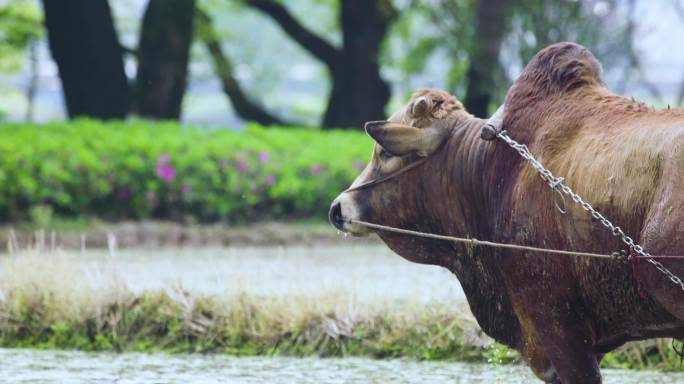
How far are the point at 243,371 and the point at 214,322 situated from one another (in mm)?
1011

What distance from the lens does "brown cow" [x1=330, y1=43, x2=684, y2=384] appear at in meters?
5.08

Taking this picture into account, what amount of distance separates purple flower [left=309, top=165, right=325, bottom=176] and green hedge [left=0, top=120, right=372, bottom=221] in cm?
1

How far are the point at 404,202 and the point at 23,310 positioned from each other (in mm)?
4169

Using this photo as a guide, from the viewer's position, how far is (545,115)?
19.0 feet

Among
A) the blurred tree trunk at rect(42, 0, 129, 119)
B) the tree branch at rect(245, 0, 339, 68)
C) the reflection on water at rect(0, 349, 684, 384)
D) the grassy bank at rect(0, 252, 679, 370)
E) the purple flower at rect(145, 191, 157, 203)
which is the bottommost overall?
the reflection on water at rect(0, 349, 684, 384)

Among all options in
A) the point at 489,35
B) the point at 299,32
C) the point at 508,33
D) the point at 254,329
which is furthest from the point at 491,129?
the point at 299,32

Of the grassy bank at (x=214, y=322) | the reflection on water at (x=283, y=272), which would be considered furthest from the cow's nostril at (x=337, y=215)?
the reflection on water at (x=283, y=272)

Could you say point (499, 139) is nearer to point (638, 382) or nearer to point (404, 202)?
point (404, 202)

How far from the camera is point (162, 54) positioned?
2195 cm

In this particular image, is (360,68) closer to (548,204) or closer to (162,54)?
(162,54)

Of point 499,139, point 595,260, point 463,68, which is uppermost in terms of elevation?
point 463,68

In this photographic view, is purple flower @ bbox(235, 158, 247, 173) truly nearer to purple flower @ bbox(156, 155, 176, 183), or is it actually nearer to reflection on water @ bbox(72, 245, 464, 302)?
purple flower @ bbox(156, 155, 176, 183)

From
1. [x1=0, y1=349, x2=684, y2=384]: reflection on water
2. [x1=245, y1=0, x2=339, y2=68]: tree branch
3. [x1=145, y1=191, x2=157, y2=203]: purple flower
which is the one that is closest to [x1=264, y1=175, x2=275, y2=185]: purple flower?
[x1=145, y1=191, x2=157, y2=203]: purple flower

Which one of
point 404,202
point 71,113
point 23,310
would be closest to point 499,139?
point 404,202
